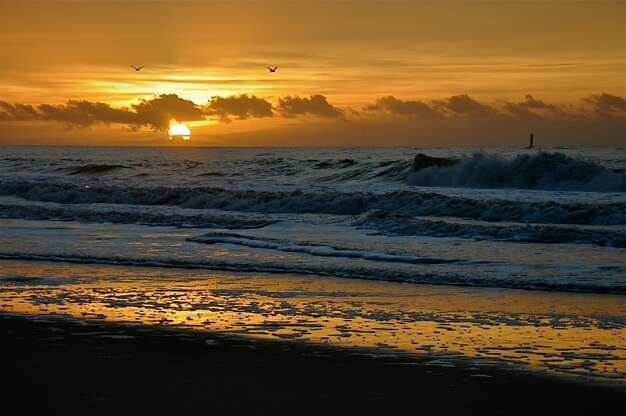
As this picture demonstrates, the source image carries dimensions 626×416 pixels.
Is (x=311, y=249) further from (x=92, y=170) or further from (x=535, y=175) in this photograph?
(x=92, y=170)

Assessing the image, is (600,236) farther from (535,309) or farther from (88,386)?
(88,386)

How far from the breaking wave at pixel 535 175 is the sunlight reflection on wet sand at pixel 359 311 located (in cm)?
2546

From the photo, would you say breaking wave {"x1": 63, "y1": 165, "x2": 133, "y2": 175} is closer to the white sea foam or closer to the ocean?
the ocean

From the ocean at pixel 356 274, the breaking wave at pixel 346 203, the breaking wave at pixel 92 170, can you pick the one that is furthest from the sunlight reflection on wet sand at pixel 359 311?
the breaking wave at pixel 92 170

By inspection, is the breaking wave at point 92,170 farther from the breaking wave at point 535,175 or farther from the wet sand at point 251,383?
the wet sand at point 251,383

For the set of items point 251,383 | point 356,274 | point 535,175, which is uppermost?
point 535,175

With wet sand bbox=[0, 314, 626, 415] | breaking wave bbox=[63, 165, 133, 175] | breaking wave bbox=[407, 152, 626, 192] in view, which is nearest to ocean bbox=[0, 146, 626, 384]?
wet sand bbox=[0, 314, 626, 415]

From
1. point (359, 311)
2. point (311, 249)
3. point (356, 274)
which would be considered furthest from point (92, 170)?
point (359, 311)

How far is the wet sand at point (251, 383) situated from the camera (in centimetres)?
568

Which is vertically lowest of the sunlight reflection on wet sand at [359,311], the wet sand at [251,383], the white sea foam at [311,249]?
→ the white sea foam at [311,249]

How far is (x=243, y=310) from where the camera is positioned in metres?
9.30

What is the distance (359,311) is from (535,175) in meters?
28.3

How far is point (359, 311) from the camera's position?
9.25 m

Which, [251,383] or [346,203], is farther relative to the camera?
[346,203]
